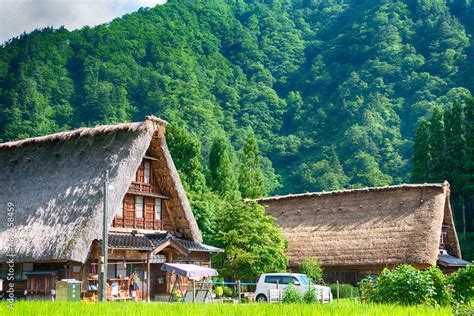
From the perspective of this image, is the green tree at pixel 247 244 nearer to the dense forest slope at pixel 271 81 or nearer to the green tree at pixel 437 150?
the green tree at pixel 437 150

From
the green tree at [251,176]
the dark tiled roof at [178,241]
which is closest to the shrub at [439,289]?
the dark tiled roof at [178,241]

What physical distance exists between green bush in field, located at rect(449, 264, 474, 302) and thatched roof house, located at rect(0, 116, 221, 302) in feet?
38.7

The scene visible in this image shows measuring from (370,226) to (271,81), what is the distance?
2162 inches

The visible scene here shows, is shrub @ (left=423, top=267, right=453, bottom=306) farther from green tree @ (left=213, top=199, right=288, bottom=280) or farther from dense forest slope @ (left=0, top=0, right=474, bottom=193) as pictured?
dense forest slope @ (left=0, top=0, right=474, bottom=193)

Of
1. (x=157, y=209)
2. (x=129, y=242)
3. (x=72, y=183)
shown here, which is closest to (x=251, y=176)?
(x=157, y=209)

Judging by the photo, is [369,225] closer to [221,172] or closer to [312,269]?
[312,269]

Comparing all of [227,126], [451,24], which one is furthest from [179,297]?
[451,24]

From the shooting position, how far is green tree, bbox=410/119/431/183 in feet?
156

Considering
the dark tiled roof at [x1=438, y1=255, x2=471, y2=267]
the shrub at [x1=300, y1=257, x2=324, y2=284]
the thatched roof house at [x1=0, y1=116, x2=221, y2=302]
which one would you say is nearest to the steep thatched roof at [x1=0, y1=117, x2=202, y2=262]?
the thatched roof house at [x1=0, y1=116, x2=221, y2=302]

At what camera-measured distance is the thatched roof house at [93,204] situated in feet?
75.2

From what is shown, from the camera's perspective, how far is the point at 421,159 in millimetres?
48031

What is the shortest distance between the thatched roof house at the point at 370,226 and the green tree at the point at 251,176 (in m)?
14.9

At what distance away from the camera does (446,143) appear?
1871 inches

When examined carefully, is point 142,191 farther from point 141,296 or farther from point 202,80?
point 202,80
